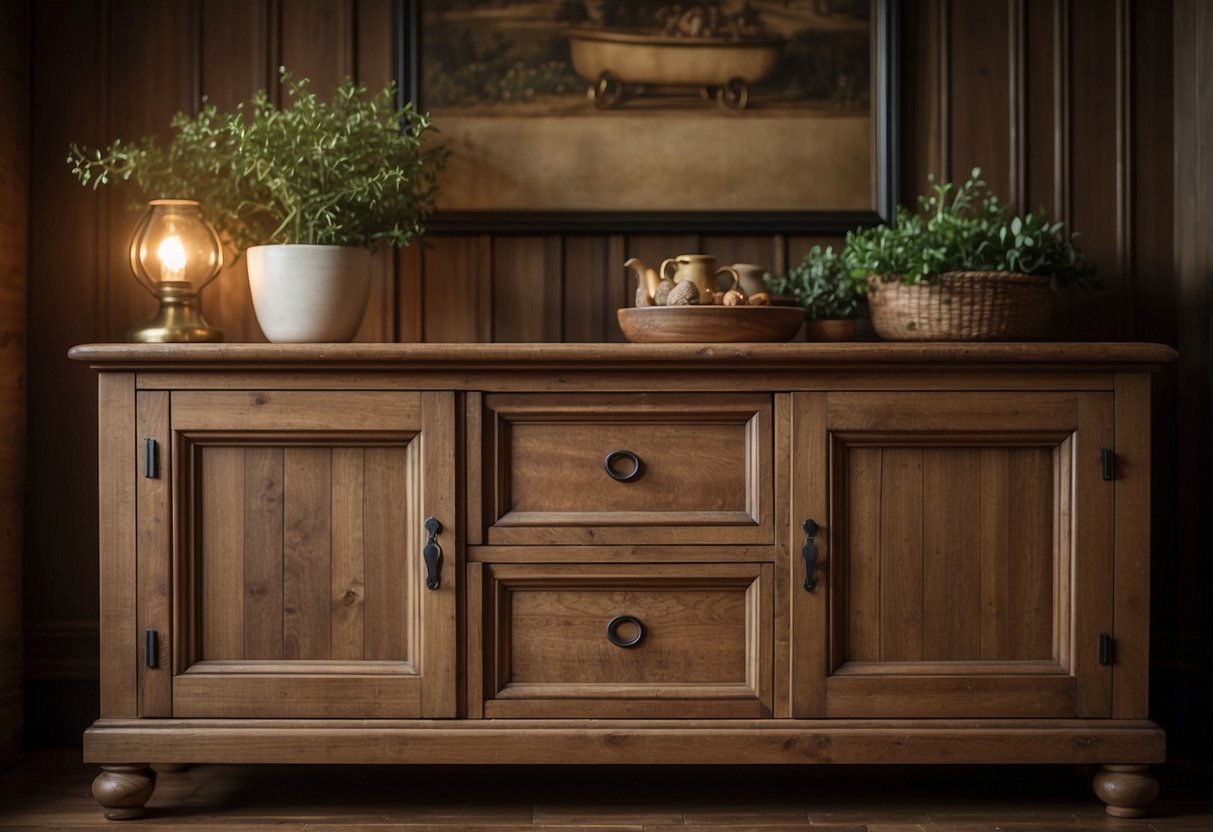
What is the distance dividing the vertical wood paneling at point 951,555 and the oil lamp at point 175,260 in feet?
5.04

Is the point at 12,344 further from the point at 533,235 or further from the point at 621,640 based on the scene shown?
the point at 621,640

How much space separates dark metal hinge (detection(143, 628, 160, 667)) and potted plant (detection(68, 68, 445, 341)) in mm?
638

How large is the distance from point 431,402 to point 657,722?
2.39 ft

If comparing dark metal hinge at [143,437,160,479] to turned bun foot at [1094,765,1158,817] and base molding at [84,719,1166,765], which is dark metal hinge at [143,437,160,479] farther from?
turned bun foot at [1094,765,1158,817]

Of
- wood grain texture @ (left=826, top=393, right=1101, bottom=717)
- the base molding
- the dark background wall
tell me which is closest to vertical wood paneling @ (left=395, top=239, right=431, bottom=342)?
the dark background wall

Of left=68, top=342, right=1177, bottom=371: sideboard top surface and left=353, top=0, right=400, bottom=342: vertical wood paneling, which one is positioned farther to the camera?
left=353, top=0, right=400, bottom=342: vertical wood paneling

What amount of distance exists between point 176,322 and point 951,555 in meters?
1.67

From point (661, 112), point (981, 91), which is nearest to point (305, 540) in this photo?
point (661, 112)

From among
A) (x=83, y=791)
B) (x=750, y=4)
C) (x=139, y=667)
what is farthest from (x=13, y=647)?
(x=750, y=4)

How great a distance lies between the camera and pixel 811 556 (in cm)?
201

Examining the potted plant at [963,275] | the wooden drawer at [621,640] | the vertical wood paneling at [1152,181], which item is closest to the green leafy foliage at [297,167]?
the wooden drawer at [621,640]

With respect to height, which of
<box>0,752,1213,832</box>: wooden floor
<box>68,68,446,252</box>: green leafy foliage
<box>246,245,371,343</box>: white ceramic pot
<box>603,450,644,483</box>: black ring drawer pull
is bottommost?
<box>0,752,1213,832</box>: wooden floor

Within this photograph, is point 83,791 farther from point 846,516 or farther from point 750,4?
point 750,4

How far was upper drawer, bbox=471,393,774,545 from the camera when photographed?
2.03 m
